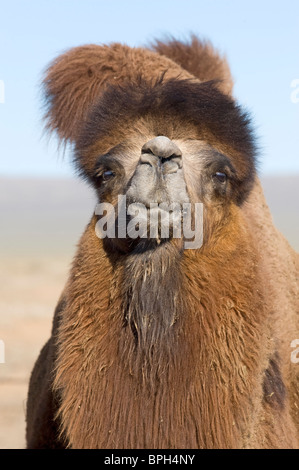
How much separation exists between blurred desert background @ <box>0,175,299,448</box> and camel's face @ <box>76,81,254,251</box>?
1.42 feet

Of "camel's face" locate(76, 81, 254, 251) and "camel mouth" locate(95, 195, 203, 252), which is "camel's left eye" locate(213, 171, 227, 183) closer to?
"camel's face" locate(76, 81, 254, 251)

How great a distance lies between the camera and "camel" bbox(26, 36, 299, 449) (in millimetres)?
3471

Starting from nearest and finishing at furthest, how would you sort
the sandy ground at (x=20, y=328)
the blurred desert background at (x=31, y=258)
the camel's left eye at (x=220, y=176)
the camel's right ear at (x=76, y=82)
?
the camel's left eye at (x=220, y=176)
the camel's right ear at (x=76, y=82)
the sandy ground at (x=20, y=328)
the blurred desert background at (x=31, y=258)

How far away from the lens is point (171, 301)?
137 inches

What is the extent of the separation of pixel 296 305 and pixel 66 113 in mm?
2177

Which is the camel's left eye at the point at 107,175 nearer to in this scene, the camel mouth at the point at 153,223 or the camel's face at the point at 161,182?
the camel's face at the point at 161,182

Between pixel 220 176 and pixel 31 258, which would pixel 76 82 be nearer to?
pixel 220 176

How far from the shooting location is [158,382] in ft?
11.5

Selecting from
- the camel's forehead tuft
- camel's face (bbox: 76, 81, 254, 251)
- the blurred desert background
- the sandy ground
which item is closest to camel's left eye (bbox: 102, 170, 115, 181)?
camel's face (bbox: 76, 81, 254, 251)

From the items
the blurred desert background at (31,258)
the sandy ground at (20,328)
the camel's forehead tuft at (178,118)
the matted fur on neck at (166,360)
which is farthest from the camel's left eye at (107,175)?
the sandy ground at (20,328)

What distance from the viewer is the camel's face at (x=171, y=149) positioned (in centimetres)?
345

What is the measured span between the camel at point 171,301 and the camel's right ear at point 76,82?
44.8 inches

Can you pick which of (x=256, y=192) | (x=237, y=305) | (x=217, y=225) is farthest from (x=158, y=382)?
(x=256, y=192)
